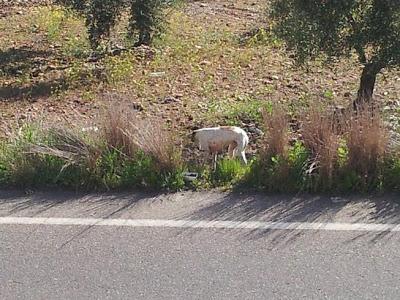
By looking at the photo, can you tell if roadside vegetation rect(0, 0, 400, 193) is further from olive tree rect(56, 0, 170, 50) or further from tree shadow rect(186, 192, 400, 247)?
tree shadow rect(186, 192, 400, 247)

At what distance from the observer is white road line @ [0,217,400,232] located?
3.98 meters

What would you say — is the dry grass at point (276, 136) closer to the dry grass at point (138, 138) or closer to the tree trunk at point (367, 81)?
the dry grass at point (138, 138)

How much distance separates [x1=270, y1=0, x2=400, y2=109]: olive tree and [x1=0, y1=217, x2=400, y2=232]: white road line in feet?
Answer: 5.77

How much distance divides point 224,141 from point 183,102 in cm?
236

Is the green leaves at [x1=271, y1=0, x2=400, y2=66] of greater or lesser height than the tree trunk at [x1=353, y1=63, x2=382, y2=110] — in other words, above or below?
above

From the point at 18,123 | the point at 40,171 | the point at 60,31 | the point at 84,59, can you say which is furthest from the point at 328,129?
the point at 60,31

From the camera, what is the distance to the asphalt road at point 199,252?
3363 millimetres

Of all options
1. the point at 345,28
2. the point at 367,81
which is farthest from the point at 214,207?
the point at 367,81

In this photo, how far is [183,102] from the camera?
289 inches

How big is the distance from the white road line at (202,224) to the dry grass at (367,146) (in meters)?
0.70

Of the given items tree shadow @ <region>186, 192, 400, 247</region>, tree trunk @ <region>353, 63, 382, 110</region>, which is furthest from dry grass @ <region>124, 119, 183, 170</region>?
tree trunk @ <region>353, 63, 382, 110</region>

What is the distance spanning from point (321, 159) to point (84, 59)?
19.9 feet

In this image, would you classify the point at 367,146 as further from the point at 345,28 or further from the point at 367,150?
the point at 345,28

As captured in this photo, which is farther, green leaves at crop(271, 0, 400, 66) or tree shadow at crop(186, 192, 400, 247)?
green leaves at crop(271, 0, 400, 66)
